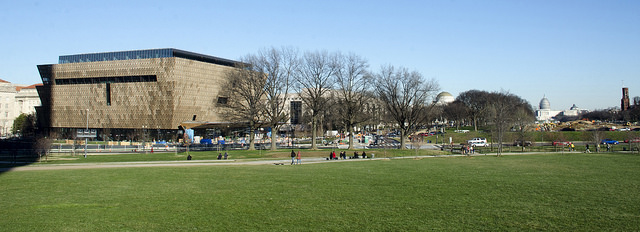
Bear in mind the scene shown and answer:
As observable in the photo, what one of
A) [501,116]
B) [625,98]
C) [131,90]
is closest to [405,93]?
[501,116]

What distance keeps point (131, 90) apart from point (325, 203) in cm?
9865

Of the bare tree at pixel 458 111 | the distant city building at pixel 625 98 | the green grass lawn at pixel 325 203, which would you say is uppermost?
the distant city building at pixel 625 98

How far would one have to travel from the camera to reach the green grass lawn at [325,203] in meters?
14.6

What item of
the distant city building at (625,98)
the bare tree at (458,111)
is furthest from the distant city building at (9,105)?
the distant city building at (625,98)

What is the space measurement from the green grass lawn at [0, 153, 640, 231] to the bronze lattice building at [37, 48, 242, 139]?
7354 cm

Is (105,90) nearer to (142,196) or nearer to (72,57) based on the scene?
(72,57)

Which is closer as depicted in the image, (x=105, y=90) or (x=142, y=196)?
(x=142, y=196)

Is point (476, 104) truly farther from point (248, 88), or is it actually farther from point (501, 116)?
point (248, 88)

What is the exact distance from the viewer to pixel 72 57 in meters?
119

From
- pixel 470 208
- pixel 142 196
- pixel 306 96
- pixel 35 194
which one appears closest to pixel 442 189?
pixel 470 208

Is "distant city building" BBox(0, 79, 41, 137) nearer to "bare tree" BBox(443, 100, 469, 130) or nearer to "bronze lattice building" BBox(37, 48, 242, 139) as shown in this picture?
"bronze lattice building" BBox(37, 48, 242, 139)

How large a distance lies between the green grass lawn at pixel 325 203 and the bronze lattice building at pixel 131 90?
73.5 m

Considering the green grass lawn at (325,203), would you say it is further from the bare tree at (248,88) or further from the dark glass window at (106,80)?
the dark glass window at (106,80)

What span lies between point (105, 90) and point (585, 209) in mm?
112027
